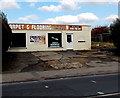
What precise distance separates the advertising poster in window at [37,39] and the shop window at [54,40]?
835 mm

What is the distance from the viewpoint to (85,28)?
32344 millimetres

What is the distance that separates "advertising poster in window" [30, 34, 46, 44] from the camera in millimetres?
29797

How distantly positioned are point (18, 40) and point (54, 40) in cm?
437

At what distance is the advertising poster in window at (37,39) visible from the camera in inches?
1173

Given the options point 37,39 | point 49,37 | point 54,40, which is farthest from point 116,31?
point 37,39

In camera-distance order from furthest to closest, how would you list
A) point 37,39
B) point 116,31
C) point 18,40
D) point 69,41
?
point 69,41, point 37,39, point 18,40, point 116,31

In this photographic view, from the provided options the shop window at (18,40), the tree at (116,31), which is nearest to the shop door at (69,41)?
the shop window at (18,40)

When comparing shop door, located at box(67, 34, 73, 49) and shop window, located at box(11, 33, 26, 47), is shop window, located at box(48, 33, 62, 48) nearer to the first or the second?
shop door, located at box(67, 34, 73, 49)

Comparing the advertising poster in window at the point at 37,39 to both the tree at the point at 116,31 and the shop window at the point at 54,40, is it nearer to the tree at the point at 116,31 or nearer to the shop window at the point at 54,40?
the shop window at the point at 54,40

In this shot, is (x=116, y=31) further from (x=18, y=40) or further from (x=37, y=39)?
(x=18, y=40)

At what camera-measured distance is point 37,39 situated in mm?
29969

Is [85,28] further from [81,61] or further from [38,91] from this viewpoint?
[38,91]

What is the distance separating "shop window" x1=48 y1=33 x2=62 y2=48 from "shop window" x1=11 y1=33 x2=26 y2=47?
311cm

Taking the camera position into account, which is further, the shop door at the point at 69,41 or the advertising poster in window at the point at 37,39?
the shop door at the point at 69,41
